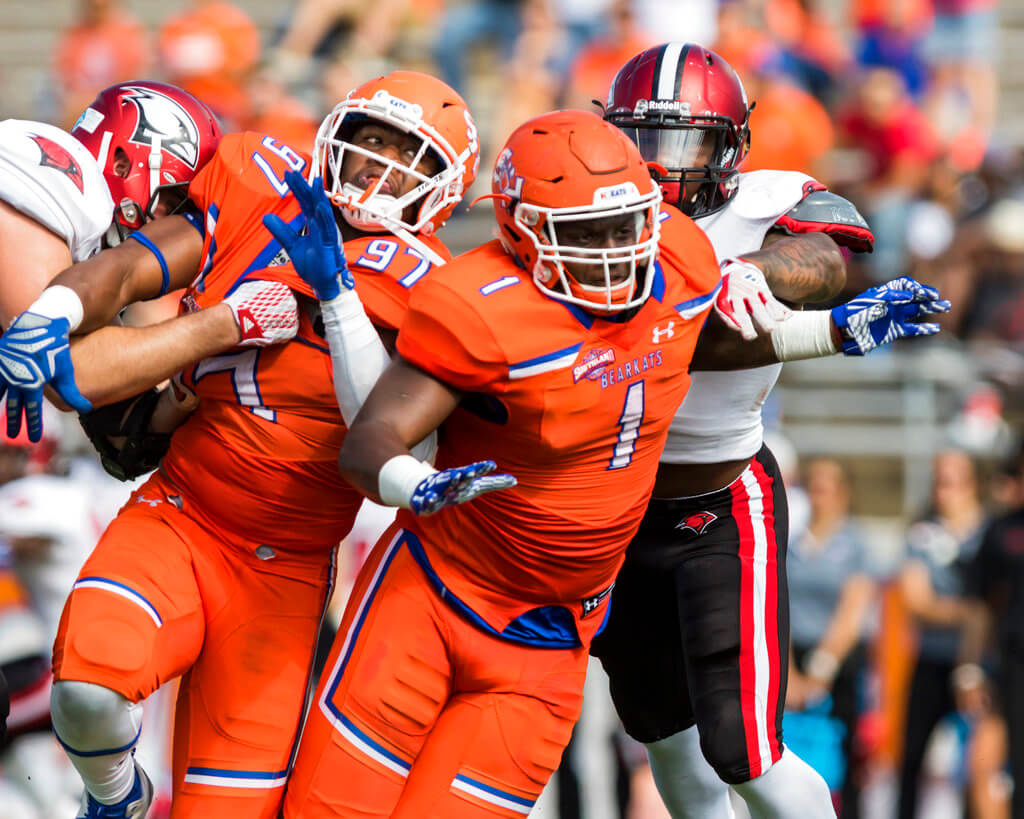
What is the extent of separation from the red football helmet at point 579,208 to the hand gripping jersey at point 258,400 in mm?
371

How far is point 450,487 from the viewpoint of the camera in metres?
3.07

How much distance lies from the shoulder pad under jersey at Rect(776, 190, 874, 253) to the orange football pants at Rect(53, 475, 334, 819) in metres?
1.51

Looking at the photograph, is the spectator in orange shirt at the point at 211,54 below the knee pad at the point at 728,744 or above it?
below

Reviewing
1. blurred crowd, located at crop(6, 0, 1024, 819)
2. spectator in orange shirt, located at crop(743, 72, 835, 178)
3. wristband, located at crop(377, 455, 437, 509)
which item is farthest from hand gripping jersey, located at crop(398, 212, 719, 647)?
spectator in orange shirt, located at crop(743, 72, 835, 178)

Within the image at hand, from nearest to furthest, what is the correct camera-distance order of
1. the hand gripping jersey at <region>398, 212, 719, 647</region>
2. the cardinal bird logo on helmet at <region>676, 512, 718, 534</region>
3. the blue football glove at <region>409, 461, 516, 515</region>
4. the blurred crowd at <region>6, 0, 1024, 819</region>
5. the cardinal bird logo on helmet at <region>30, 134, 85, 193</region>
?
the blue football glove at <region>409, 461, 516, 515</region> < the hand gripping jersey at <region>398, 212, 719, 647</region> < the cardinal bird logo on helmet at <region>30, 134, 85, 193</region> < the cardinal bird logo on helmet at <region>676, 512, 718, 534</region> < the blurred crowd at <region>6, 0, 1024, 819</region>

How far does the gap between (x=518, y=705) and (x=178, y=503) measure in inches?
41.1

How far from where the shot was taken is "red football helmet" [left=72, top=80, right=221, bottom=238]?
13.2 feet

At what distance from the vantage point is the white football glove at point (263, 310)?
3.65 meters

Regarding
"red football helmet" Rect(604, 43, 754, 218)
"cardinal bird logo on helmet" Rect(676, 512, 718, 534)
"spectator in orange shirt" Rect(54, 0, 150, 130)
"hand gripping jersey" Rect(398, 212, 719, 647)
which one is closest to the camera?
"hand gripping jersey" Rect(398, 212, 719, 647)

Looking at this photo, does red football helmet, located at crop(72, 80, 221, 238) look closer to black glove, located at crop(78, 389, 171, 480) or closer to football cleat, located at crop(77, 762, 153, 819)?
black glove, located at crop(78, 389, 171, 480)

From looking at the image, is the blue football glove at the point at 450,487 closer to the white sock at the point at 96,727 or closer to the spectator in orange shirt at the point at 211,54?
the white sock at the point at 96,727

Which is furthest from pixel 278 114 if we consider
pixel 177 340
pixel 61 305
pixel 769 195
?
pixel 61 305

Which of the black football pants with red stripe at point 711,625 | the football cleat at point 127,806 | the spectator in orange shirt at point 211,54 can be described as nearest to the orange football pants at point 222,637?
the football cleat at point 127,806

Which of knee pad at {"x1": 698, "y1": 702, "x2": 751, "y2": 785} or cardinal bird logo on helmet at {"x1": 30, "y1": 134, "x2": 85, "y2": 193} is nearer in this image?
cardinal bird logo on helmet at {"x1": 30, "y1": 134, "x2": 85, "y2": 193}
